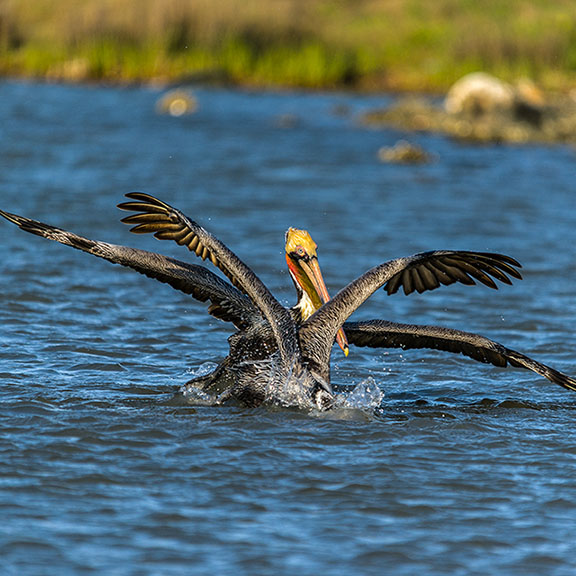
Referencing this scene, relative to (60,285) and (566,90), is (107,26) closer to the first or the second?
(566,90)

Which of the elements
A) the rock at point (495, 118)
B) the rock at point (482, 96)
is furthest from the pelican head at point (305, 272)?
the rock at point (482, 96)

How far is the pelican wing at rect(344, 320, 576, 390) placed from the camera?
7.53 meters

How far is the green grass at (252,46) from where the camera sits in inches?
1682

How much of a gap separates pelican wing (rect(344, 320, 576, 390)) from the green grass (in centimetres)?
3369

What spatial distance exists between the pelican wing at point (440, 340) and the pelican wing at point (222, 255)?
2.13ft

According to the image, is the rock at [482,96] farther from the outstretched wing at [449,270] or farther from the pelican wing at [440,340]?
the pelican wing at [440,340]

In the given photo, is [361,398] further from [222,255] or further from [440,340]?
[222,255]

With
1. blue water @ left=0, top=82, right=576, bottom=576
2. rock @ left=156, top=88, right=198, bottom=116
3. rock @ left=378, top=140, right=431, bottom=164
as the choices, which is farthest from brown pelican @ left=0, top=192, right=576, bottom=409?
rock @ left=156, top=88, right=198, bottom=116

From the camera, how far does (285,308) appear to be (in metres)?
7.40

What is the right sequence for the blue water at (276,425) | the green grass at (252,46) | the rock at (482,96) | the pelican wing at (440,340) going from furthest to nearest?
the green grass at (252,46) → the rock at (482,96) → the pelican wing at (440,340) → the blue water at (276,425)

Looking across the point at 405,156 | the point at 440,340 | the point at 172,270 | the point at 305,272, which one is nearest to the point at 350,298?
the point at 305,272

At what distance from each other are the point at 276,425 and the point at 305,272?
1238 mm

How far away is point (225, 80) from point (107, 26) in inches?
205

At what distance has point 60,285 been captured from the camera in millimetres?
11070
